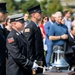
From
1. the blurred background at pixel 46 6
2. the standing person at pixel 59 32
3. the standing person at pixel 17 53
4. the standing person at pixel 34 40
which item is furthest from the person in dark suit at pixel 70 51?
the blurred background at pixel 46 6

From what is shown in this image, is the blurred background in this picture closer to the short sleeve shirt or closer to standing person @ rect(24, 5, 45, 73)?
the short sleeve shirt

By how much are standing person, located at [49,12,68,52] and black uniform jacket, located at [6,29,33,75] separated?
3325 mm

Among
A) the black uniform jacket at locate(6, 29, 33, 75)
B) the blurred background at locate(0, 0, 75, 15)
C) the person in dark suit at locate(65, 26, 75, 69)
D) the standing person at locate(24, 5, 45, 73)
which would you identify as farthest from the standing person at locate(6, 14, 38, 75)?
the blurred background at locate(0, 0, 75, 15)

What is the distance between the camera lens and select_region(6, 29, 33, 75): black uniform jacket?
6.04 metres

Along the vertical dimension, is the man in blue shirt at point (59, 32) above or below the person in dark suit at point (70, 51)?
above

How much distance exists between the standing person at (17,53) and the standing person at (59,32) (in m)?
3.17

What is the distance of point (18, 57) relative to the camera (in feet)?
19.8

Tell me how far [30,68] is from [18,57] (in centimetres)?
27

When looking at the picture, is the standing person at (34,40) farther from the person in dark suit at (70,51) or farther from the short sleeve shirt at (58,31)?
the person in dark suit at (70,51)

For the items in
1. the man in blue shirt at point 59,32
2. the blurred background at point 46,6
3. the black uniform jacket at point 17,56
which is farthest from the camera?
the blurred background at point 46,6

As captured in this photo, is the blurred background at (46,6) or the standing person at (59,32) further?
the blurred background at (46,6)

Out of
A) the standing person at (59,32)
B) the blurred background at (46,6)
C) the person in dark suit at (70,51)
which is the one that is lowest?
the blurred background at (46,6)

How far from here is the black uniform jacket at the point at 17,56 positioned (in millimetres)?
6043

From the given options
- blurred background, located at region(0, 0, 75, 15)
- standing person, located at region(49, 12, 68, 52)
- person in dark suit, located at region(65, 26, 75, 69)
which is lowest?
blurred background, located at region(0, 0, 75, 15)
